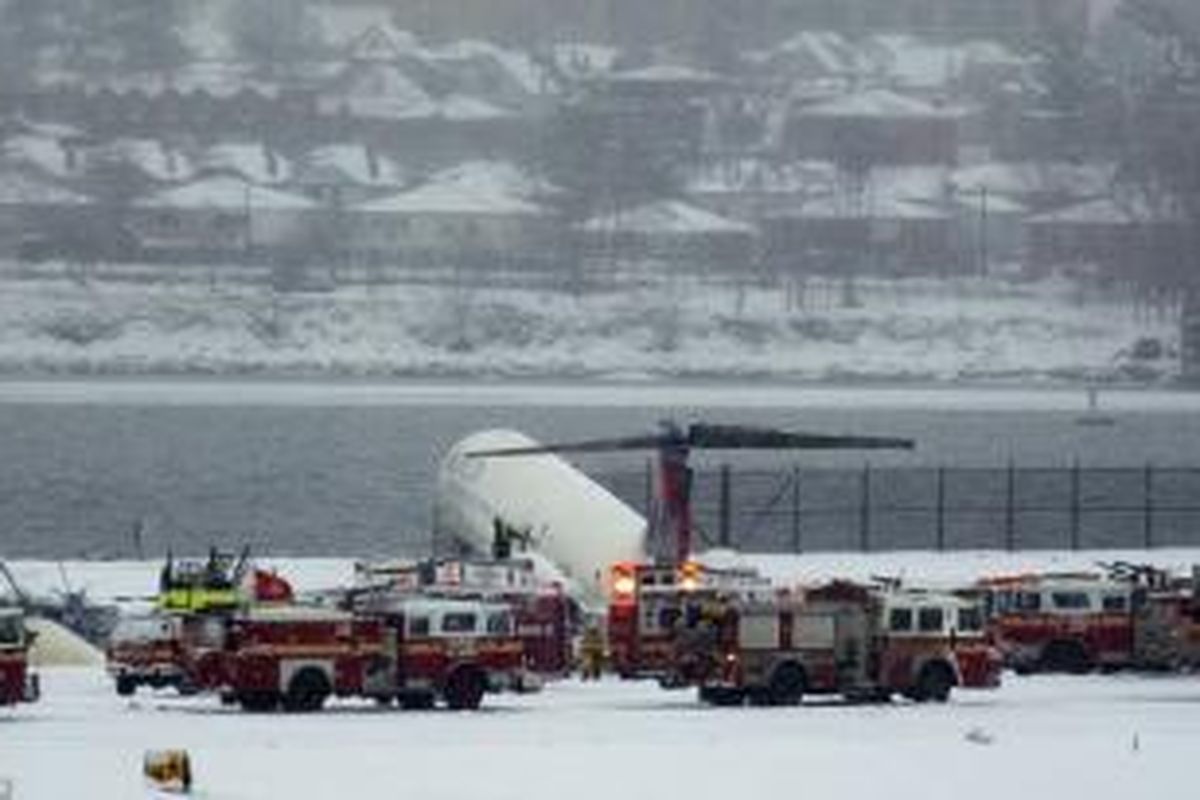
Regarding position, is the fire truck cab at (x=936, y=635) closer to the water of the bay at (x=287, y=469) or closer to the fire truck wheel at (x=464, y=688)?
the fire truck wheel at (x=464, y=688)

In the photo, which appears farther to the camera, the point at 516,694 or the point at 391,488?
the point at 391,488

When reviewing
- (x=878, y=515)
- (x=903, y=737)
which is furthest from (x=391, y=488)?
(x=903, y=737)

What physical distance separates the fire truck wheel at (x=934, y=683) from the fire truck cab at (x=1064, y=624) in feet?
20.2

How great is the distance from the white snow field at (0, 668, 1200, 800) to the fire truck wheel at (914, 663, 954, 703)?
0.31 metres

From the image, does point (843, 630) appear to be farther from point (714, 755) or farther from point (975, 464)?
point (975, 464)

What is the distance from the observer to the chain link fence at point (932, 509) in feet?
318

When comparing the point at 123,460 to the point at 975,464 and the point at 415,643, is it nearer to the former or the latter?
the point at 975,464

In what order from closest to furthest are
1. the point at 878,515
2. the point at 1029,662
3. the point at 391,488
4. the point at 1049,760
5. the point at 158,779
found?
the point at 158,779 < the point at 1049,760 < the point at 1029,662 < the point at 878,515 < the point at 391,488

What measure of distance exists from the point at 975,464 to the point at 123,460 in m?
29.6

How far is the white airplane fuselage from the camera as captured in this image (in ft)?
252

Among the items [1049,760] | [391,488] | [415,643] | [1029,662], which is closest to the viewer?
[1049,760]

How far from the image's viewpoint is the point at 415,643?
55500mm

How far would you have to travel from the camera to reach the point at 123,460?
167 meters

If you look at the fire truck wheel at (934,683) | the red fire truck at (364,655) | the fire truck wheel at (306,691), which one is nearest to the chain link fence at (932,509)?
the fire truck wheel at (934,683)
